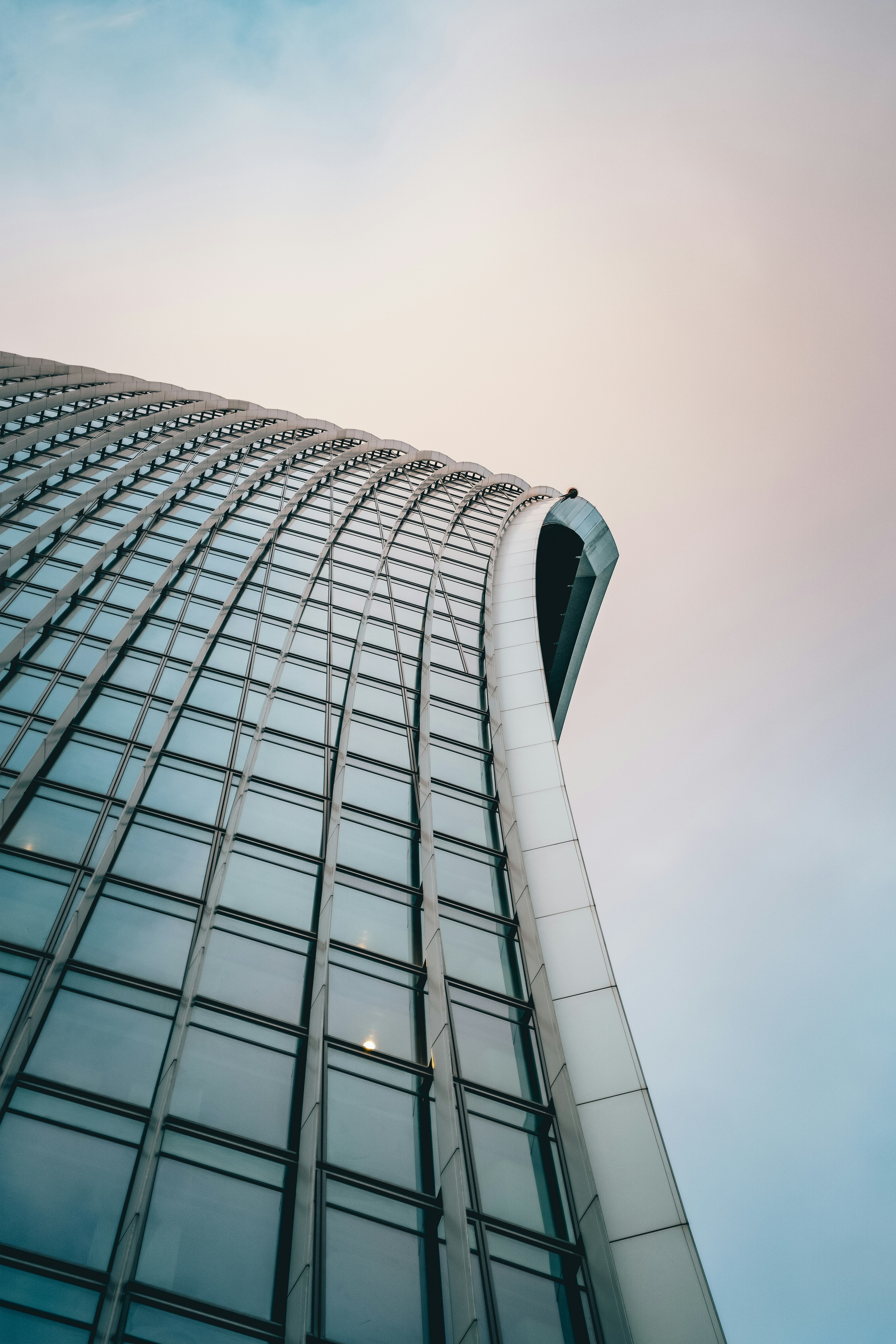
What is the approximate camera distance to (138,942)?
14047mm

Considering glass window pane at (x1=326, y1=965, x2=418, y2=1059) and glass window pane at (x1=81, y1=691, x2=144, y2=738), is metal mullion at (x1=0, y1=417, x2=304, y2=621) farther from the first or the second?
glass window pane at (x1=326, y1=965, x2=418, y2=1059)

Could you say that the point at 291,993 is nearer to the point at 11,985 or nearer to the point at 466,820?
the point at 11,985

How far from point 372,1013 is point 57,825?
6.47 metres

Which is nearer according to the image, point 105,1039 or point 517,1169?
point 105,1039

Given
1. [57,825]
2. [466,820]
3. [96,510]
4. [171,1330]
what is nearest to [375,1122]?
[171,1330]

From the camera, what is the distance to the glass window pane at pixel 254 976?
13836 millimetres

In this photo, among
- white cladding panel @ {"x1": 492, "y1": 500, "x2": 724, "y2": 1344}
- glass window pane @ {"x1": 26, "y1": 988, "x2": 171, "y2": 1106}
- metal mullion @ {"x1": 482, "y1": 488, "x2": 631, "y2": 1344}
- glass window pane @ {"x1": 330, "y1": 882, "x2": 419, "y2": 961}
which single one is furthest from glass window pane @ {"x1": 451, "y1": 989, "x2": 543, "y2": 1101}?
glass window pane @ {"x1": 26, "y1": 988, "x2": 171, "y2": 1106}

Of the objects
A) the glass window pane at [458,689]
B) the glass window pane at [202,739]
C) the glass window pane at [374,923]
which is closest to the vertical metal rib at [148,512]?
the glass window pane at [202,739]

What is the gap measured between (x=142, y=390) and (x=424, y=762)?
41.6 metres

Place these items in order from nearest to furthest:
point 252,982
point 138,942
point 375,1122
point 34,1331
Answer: point 34,1331
point 375,1122
point 138,942
point 252,982

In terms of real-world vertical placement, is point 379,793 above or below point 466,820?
above

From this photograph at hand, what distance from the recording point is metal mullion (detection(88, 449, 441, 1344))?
9641 millimetres

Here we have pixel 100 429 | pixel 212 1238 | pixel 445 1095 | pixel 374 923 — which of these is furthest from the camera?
pixel 100 429

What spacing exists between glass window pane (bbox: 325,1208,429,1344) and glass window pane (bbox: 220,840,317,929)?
5.42 metres
